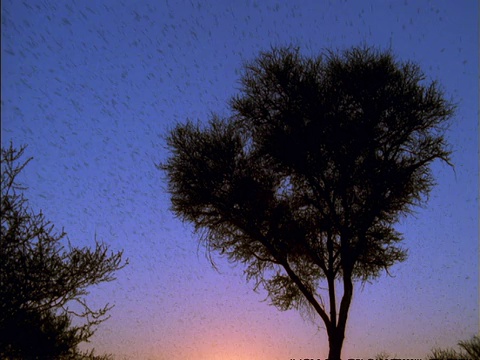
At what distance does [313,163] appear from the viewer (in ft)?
70.7

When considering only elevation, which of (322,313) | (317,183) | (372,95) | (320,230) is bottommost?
(322,313)

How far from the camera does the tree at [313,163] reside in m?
21.5

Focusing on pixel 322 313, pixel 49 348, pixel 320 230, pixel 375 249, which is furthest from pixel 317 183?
pixel 49 348

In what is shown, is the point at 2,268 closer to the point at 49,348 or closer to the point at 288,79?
the point at 49,348

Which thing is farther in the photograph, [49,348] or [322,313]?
[322,313]

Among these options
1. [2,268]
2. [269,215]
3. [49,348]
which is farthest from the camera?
[269,215]

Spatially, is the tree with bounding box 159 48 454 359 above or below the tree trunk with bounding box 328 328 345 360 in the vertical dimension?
above

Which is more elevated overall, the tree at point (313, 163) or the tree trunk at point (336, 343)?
the tree at point (313, 163)

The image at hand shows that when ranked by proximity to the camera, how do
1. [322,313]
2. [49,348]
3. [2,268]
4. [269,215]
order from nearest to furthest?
[2,268] < [49,348] < [322,313] < [269,215]

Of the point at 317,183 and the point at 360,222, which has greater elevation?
the point at 317,183

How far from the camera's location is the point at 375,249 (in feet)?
72.7

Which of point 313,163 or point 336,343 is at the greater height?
point 313,163

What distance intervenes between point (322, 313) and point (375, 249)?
368cm

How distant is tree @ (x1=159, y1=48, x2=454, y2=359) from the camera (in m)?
21.5
